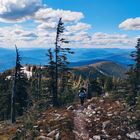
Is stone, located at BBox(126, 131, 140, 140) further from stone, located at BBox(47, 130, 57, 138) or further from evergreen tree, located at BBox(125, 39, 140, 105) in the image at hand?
evergreen tree, located at BBox(125, 39, 140, 105)

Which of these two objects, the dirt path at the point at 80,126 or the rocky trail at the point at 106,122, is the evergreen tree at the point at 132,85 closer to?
the rocky trail at the point at 106,122

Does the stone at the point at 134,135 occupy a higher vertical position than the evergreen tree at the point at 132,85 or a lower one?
lower

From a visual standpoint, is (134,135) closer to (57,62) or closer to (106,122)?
(106,122)

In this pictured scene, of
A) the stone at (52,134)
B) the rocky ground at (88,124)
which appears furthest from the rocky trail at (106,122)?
the stone at (52,134)

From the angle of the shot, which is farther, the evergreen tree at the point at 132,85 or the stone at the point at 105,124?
the evergreen tree at the point at 132,85

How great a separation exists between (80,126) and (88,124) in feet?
2.77

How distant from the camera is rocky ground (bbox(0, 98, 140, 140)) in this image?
27.8 meters

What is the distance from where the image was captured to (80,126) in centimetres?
3041

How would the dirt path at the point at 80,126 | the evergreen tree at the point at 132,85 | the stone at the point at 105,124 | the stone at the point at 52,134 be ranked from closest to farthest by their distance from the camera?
the dirt path at the point at 80,126 < the stone at the point at 52,134 < the stone at the point at 105,124 < the evergreen tree at the point at 132,85

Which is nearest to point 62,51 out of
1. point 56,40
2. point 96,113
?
point 56,40

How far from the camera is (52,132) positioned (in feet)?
94.6

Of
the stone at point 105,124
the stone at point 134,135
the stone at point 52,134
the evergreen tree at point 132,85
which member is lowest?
the stone at point 52,134

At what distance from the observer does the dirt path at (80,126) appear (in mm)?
28203

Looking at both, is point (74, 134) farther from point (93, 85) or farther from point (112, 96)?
point (93, 85)
